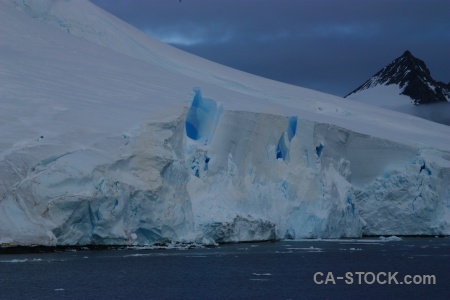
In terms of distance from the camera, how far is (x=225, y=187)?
23.1 metres

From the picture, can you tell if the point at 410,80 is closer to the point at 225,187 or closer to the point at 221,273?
the point at 225,187

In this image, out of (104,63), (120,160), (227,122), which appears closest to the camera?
(120,160)

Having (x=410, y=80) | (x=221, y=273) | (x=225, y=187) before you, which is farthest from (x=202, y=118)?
(x=410, y=80)

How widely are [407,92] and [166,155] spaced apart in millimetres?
45183

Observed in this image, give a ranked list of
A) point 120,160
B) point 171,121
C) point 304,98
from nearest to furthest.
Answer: point 120,160 → point 171,121 → point 304,98

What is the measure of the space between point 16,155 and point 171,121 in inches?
176

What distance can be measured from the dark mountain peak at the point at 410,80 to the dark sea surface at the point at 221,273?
42.4 meters

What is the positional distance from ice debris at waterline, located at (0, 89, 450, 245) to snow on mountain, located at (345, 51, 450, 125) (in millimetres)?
33012

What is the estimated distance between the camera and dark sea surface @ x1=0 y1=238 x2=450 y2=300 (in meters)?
14.8

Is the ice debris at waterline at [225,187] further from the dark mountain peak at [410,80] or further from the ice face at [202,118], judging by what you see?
the dark mountain peak at [410,80]

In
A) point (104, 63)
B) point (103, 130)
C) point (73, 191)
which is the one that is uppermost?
point (104, 63)

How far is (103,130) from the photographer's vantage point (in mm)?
21234

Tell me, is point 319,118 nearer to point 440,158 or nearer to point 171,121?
point 440,158

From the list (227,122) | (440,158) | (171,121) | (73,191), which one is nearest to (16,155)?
(73,191)
